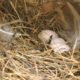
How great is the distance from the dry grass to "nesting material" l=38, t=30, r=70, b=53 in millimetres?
30

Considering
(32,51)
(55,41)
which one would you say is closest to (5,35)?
(32,51)

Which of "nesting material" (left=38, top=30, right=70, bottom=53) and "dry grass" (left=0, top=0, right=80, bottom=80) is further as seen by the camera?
"nesting material" (left=38, top=30, right=70, bottom=53)

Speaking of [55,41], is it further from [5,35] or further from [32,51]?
[5,35]

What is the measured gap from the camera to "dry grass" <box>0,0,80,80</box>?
6.64 feet

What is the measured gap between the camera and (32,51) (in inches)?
87.3

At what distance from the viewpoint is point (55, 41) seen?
227 centimetres

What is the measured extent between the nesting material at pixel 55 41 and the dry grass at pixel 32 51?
3 cm

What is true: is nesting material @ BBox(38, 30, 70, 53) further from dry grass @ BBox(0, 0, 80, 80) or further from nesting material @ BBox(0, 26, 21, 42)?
nesting material @ BBox(0, 26, 21, 42)

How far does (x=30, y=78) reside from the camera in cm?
196

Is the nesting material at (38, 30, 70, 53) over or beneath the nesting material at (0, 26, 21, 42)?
beneath

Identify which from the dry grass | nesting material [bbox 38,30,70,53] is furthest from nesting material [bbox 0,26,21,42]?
nesting material [bbox 38,30,70,53]

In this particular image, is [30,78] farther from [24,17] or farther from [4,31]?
[24,17]

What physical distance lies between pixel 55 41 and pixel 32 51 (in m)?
0.17

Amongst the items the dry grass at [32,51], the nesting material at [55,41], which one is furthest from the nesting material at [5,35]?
the nesting material at [55,41]
